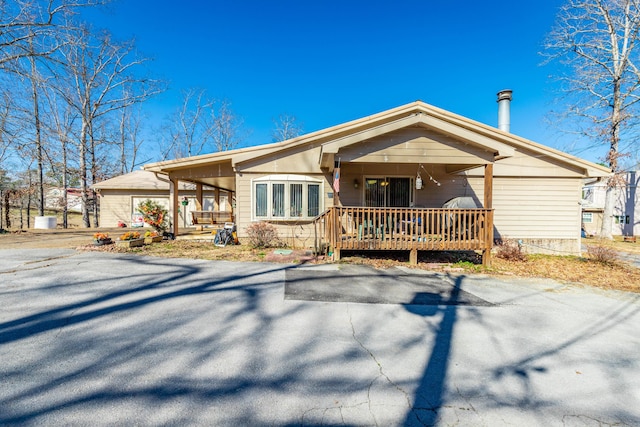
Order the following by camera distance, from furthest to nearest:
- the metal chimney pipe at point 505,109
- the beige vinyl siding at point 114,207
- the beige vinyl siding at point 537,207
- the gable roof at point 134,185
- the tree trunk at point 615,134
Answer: the beige vinyl siding at point 114,207, the gable roof at point 134,185, the tree trunk at point 615,134, the metal chimney pipe at point 505,109, the beige vinyl siding at point 537,207

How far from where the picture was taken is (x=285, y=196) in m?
9.45

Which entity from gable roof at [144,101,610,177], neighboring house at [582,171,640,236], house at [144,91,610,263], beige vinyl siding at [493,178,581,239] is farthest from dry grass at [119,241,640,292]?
neighboring house at [582,171,640,236]

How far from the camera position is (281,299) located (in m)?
4.48

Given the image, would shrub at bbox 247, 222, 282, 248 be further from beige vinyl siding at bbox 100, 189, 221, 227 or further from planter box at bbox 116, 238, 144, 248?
beige vinyl siding at bbox 100, 189, 221, 227

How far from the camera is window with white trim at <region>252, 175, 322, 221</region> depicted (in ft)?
30.9

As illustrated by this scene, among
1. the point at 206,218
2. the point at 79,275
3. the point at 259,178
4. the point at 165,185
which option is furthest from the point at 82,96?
the point at 79,275

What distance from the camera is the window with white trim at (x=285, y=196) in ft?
30.9

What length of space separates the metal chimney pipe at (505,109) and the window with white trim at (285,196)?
26.9ft

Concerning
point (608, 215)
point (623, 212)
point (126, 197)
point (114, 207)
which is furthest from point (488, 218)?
point (623, 212)

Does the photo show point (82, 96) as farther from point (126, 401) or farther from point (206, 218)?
point (126, 401)

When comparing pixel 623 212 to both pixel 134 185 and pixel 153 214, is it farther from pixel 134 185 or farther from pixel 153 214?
pixel 134 185

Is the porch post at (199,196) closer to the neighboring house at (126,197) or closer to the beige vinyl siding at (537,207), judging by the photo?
the neighboring house at (126,197)

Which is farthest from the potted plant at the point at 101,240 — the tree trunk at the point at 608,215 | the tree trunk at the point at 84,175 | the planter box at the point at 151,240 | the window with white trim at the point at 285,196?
the tree trunk at the point at 608,215

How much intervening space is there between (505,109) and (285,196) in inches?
381
